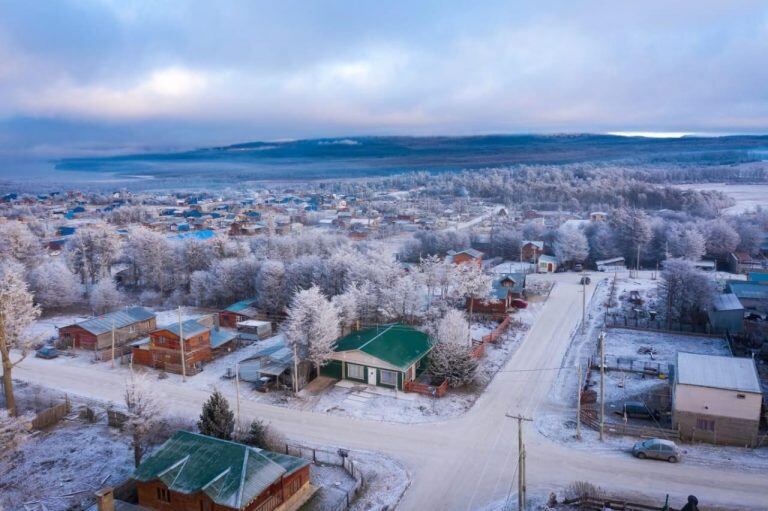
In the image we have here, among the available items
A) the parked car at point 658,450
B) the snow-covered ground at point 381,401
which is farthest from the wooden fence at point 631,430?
the snow-covered ground at point 381,401

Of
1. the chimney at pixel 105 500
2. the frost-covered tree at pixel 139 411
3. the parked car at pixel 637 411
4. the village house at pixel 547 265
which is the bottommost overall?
the village house at pixel 547 265

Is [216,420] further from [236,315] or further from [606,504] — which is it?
[236,315]

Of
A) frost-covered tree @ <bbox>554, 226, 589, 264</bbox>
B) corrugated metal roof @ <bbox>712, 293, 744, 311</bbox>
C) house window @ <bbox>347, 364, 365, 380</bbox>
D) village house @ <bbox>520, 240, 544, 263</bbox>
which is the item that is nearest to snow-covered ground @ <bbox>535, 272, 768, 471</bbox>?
corrugated metal roof @ <bbox>712, 293, 744, 311</bbox>

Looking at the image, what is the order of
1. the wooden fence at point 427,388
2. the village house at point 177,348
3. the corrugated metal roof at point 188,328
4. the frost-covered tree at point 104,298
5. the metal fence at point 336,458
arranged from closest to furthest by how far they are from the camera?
the metal fence at point 336,458 < the wooden fence at point 427,388 < the village house at point 177,348 < the corrugated metal roof at point 188,328 < the frost-covered tree at point 104,298

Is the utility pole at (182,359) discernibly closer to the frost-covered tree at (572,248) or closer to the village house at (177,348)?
the village house at (177,348)

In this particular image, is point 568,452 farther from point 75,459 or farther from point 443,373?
point 75,459

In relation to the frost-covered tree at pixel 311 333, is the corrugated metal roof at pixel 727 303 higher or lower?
lower

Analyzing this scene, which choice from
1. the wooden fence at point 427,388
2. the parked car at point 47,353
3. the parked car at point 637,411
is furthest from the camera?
the parked car at point 47,353

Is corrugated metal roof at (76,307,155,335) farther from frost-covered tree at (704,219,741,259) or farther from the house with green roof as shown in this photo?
frost-covered tree at (704,219,741,259)
